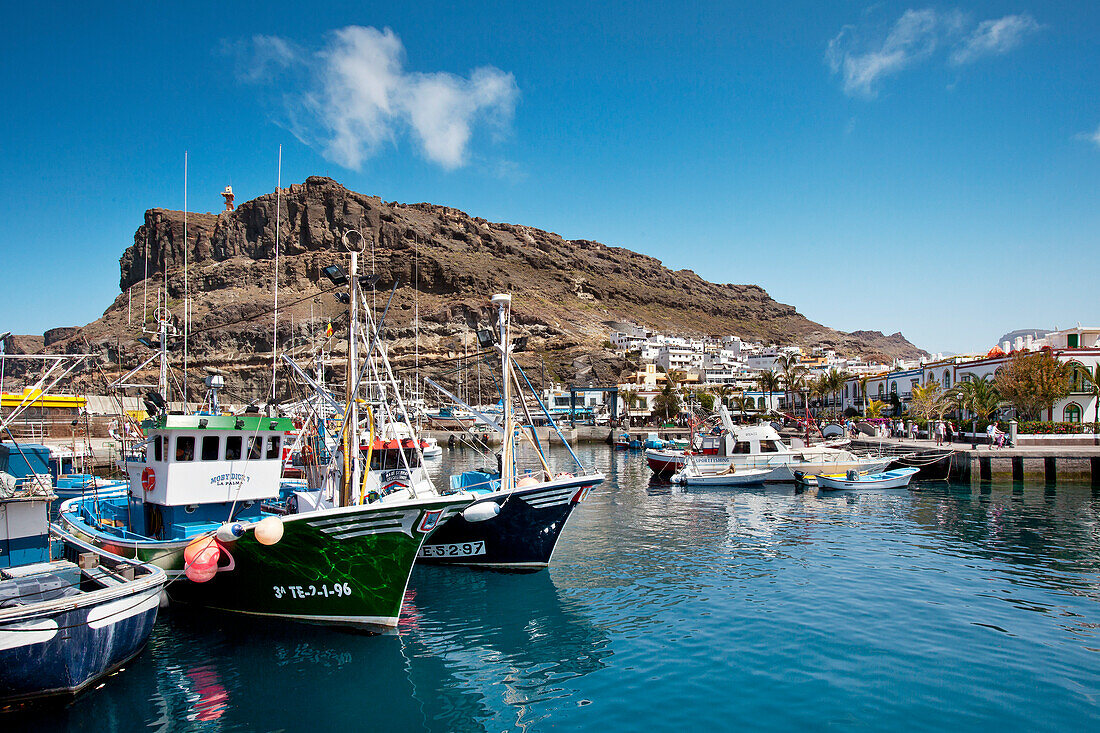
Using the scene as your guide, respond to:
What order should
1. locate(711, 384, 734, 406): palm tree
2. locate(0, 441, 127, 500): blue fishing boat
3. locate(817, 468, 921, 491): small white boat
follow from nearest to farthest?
locate(0, 441, 127, 500): blue fishing boat → locate(817, 468, 921, 491): small white boat → locate(711, 384, 734, 406): palm tree

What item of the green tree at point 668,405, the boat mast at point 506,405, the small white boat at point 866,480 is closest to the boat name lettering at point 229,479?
the boat mast at point 506,405

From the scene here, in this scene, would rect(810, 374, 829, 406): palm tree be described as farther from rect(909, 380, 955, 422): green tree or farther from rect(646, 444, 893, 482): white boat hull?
rect(646, 444, 893, 482): white boat hull

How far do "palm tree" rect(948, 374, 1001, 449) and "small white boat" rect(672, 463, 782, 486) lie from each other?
19193mm

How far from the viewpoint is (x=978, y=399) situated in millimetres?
50688

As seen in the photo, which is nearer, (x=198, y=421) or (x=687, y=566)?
(x=198, y=421)

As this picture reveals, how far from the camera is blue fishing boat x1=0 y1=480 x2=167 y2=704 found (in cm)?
1027

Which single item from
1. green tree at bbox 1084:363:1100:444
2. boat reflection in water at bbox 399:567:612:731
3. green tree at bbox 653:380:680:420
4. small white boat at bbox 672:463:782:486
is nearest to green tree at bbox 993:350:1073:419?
green tree at bbox 1084:363:1100:444

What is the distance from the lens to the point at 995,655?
13180 millimetres

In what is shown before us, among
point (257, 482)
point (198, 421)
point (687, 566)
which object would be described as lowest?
point (687, 566)

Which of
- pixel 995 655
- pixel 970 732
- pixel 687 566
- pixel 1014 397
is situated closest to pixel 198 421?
pixel 687 566

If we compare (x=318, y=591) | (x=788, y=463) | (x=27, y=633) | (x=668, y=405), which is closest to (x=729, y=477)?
(x=788, y=463)

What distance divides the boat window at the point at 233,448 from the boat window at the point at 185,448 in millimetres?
812

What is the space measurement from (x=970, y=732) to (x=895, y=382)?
75666mm

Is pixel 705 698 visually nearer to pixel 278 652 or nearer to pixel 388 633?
pixel 388 633
